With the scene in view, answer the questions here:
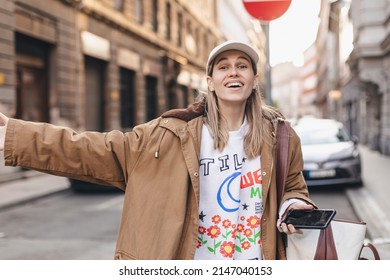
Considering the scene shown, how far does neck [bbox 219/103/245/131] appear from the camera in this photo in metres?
2.19

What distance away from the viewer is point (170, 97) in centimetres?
3123

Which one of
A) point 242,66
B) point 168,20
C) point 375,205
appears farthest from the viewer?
point 168,20

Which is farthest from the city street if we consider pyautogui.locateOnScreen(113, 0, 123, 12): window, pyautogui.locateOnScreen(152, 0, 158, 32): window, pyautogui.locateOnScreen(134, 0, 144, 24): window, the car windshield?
pyautogui.locateOnScreen(152, 0, 158, 32): window

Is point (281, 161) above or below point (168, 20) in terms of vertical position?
below

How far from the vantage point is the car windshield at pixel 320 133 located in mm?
11523

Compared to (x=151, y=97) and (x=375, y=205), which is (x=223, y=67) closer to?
(x=375, y=205)

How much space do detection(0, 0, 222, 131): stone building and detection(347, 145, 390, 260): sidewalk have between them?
616 cm

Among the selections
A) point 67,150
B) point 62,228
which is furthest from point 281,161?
point 62,228

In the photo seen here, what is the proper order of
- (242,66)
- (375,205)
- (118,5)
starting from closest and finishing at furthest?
(242,66)
(375,205)
(118,5)

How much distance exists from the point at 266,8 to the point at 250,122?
240 cm

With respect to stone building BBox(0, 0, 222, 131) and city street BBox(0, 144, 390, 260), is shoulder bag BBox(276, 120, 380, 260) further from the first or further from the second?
stone building BBox(0, 0, 222, 131)

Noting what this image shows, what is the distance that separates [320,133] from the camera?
11.8 m

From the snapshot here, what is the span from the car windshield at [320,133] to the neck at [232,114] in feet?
30.5

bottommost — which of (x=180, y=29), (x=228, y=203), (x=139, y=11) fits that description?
(x=228, y=203)
